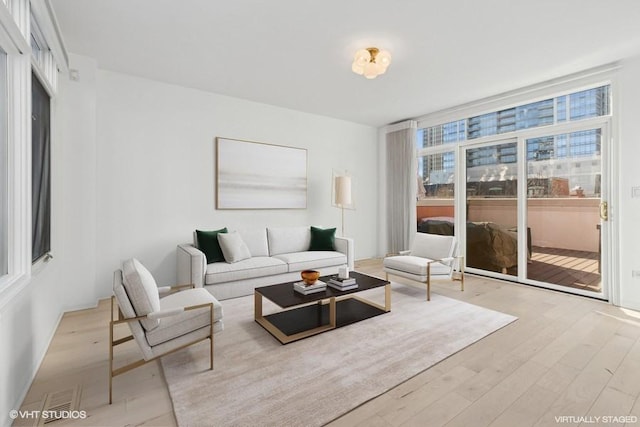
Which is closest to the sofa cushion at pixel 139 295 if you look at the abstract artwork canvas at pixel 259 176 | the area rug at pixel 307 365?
the area rug at pixel 307 365

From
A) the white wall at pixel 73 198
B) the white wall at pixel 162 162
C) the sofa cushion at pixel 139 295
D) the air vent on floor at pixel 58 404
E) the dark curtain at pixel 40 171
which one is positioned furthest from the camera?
the white wall at pixel 162 162

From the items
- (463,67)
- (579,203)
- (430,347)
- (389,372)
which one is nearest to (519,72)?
(463,67)

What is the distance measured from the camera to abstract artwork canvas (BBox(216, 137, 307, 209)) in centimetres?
459

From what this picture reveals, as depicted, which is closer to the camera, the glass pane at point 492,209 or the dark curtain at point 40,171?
the dark curtain at point 40,171

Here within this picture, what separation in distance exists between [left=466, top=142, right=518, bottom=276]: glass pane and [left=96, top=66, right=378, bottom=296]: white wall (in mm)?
3010

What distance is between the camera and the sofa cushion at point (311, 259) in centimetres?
427

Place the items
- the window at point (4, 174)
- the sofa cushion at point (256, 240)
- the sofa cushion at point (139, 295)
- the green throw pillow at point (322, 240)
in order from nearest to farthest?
the window at point (4, 174), the sofa cushion at point (139, 295), the sofa cushion at point (256, 240), the green throw pillow at point (322, 240)

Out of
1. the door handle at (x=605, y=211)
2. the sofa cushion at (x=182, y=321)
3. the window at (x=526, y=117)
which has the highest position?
the window at (x=526, y=117)

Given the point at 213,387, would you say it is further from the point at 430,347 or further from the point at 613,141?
the point at 613,141

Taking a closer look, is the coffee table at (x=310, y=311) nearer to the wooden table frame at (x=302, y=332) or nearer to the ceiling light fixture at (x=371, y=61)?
the wooden table frame at (x=302, y=332)

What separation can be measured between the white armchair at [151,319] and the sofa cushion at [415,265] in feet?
8.59

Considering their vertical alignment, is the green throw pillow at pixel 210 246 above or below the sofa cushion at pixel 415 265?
above

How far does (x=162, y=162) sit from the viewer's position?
4.12 meters

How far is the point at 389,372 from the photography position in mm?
2188
